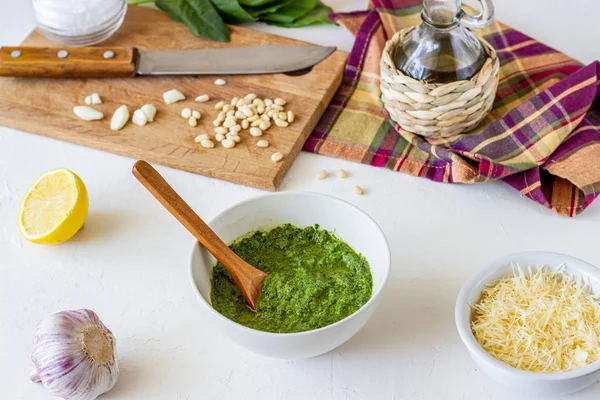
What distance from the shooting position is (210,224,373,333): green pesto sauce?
Result: 4.42 feet

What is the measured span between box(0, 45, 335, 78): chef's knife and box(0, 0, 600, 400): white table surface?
0.62ft

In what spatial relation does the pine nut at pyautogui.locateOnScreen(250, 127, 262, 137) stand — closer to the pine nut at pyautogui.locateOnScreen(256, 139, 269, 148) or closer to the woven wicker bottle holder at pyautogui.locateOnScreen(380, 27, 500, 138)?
the pine nut at pyautogui.locateOnScreen(256, 139, 269, 148)

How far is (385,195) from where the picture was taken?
1719 mm

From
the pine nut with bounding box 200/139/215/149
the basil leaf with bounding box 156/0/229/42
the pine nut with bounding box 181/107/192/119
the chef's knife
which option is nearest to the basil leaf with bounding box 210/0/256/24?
the basil leaf with bounding box 156/0/229/42

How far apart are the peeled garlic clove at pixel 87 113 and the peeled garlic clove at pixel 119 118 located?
37 mm

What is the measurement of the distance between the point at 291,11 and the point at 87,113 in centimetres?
64

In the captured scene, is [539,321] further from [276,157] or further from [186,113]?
[186,113]

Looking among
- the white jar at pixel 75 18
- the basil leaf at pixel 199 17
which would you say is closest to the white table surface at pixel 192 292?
the white jar at pixel 75 18

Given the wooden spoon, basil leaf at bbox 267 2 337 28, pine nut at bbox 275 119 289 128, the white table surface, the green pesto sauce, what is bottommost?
the white table surface

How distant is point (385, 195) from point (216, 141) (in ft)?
1.32

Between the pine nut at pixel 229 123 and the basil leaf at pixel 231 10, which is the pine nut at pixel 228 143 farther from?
the basil leaf at pixel 231 10

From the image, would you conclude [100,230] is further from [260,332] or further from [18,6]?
[18,6]

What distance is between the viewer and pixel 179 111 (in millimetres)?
1899

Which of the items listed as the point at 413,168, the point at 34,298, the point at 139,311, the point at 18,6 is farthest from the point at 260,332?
the point at 18,6
